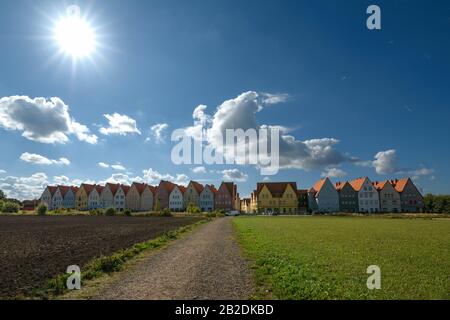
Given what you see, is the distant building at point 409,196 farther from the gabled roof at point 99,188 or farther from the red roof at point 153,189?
the gabled roof at point 99,188

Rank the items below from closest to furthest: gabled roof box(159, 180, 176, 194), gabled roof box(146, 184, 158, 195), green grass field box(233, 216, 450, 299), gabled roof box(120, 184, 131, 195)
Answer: green grass field box(233, 216, 450, 299)
gabled roof box(159, 180, 176, 194)
gabled roof box(146, 184, 158, 195)
gabled roof box(120, 184, 131, 195)

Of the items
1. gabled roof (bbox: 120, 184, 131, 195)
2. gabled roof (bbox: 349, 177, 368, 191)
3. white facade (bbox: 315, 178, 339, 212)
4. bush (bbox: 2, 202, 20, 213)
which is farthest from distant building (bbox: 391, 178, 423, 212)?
bush (bbox: 2, 202, 20, 213)

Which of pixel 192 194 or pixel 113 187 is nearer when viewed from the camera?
pixel 192 194

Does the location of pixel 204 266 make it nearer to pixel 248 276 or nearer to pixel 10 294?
pixel 248 276

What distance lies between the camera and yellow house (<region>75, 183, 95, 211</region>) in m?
127

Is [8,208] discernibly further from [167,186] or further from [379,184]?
[379,184]

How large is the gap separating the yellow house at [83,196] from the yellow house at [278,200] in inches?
2778

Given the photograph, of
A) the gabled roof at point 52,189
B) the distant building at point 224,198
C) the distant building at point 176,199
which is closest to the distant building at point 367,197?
the distant building at point 224,198

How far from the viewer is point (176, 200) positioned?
11394cm

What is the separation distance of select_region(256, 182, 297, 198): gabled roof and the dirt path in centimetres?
9352

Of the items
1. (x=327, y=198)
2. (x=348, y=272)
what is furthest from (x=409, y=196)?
(x=348, y=272)

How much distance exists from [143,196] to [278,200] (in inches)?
1990

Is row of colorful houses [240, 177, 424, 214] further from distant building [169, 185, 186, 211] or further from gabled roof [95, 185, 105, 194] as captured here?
gabled roof [95, 185, 105, 194]

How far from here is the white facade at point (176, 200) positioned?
113m
